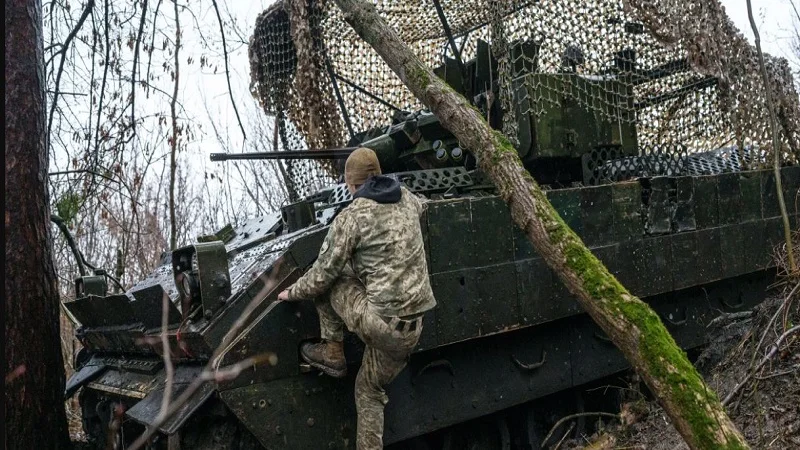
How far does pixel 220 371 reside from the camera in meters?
4.07

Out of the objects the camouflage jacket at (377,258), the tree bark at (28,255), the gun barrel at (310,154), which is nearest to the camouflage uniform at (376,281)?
the camouflage jacket at (377,258)

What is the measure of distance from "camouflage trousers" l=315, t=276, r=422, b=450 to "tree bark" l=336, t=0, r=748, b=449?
0.96m

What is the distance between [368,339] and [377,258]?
45 centimetres

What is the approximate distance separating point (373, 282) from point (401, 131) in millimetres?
2376

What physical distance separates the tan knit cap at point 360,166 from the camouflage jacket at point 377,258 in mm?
232

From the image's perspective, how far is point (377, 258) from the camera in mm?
4156

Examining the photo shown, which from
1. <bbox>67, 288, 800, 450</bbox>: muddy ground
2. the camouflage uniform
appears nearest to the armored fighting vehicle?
the camouflage uniform

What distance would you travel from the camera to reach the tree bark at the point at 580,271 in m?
3.09

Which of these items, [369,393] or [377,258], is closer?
[377,258]

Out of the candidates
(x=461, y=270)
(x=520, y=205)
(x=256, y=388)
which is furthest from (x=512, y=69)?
(x=256, y=388)

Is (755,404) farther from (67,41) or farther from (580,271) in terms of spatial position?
(67,41)

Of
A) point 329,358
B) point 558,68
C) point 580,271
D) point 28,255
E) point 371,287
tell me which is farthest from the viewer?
point 558,68

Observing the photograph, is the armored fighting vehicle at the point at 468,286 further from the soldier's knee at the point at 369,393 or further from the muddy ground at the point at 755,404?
the muddy ground at the point at 755,404

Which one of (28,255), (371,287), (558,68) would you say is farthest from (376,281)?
(558,68)
